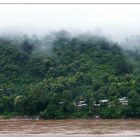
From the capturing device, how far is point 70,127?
14.4 m

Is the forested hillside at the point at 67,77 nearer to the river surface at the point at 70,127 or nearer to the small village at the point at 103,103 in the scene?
the small village at the point at 103,103

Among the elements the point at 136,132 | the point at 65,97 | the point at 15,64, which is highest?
the point at 15,64

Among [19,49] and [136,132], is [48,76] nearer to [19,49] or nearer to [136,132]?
[19,49]

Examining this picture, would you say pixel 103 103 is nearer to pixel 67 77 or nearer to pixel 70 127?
pixel 67 77

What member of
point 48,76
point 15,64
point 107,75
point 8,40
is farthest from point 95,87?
point 8,40

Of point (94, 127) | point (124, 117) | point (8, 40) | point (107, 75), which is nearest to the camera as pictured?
point (94, 127)

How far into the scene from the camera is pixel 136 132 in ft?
42.6

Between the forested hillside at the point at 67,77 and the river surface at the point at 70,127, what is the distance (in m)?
0.69

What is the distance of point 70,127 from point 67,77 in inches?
251

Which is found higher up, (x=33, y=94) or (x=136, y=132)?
(x=33, y=94)

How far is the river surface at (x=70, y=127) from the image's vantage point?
1291cm

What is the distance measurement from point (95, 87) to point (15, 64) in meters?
4.21

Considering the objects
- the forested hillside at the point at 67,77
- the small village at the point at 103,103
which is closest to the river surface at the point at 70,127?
the forested hillside at the point at 67,77

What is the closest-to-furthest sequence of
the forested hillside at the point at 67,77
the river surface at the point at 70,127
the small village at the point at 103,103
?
the river surface at the point at 70,127, the forested hillside at the point at 67,77, the small village at the point at 103,103
